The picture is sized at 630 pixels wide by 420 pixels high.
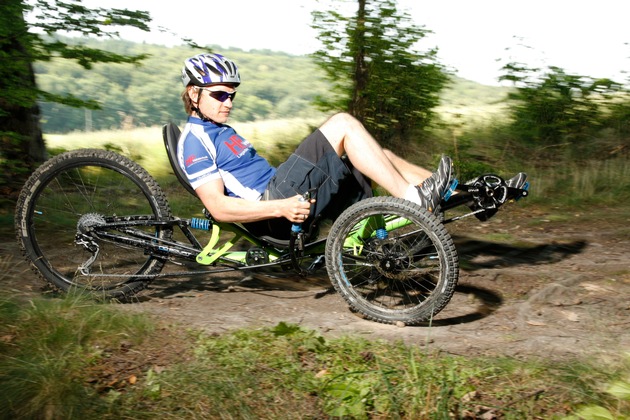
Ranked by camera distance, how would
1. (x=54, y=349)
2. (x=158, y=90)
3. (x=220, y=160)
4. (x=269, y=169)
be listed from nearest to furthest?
(x=54, y=349) → (x=220, y=160) → (x=269, y=169) → (x=158, y=90)

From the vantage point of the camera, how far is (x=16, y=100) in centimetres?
551

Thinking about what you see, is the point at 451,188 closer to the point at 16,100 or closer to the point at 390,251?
the point at 390,251

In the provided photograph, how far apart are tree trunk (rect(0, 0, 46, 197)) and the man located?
243 centimetres

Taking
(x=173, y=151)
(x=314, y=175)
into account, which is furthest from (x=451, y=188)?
(x=173, y=151)

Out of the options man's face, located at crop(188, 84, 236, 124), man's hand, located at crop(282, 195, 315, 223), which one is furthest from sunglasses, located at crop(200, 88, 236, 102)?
man's hand, located at crop(282, 195, 315, 223)

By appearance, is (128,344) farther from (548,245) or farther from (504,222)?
(504,222)

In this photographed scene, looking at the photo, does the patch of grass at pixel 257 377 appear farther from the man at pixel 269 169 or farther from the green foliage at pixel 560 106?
the green foliage at pixel 560 106

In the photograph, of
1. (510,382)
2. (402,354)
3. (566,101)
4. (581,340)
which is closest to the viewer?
(510,382)

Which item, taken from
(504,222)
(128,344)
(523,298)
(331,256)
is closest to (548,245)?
(504,222)

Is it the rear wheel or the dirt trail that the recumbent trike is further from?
the dirt trail

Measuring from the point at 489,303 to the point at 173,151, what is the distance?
2265 millimetres

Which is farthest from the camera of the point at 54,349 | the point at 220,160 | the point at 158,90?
the point at 158,90

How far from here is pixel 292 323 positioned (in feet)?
11.3

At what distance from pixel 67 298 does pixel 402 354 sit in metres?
1.86
